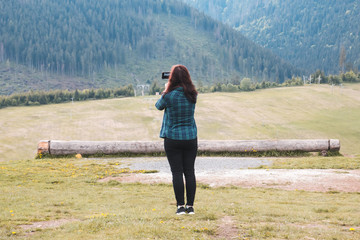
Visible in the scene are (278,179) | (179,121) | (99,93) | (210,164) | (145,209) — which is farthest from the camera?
(99,93)

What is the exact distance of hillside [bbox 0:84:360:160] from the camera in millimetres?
55219

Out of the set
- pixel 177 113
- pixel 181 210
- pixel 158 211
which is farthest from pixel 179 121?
pixel 158 211

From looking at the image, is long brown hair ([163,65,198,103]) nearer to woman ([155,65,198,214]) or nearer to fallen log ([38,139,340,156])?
woman ([155,65,198,214])

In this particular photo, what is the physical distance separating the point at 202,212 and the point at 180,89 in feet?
7.55

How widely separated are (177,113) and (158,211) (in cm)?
204

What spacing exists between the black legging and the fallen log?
13.5 m

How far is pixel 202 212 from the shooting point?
23.6 feet

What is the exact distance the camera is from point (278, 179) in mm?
12305

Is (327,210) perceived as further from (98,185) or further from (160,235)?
(98,185)

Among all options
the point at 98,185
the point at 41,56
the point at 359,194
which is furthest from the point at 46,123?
the point at 41,56

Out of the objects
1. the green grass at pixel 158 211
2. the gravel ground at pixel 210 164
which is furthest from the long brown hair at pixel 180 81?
the gravel ground at pixel 210 164

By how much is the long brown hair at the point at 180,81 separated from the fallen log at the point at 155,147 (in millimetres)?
13770

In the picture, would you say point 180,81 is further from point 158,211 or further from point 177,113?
point 158,211

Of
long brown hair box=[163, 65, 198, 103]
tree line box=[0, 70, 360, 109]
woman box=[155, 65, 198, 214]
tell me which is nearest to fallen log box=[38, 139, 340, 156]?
woman box=[155, 65, 198, 214]
